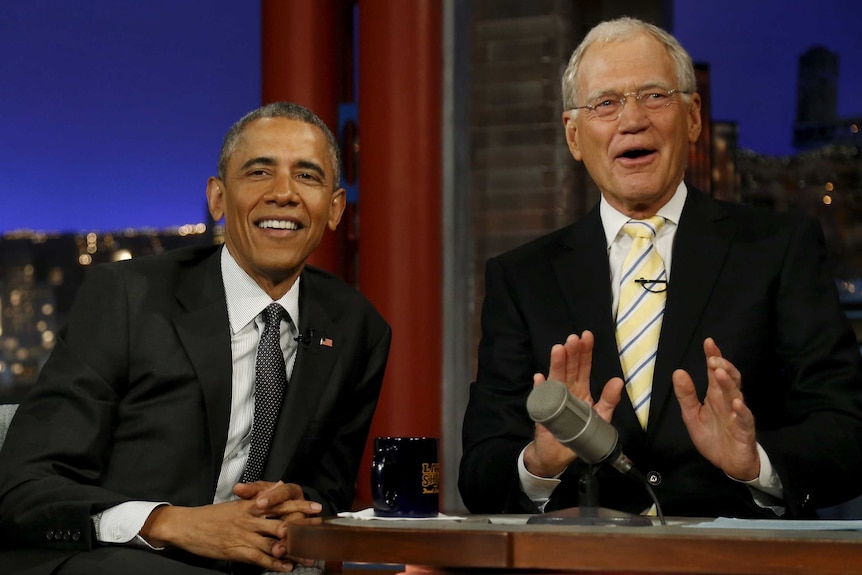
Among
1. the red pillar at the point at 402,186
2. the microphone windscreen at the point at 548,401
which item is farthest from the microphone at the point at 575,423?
the red pillar at the point at 402,186

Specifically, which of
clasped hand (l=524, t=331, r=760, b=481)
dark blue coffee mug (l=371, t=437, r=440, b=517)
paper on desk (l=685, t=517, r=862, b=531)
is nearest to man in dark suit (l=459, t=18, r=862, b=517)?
clasped hand (l=524, t=331, r=760, b=481)

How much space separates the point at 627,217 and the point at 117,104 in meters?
3.36

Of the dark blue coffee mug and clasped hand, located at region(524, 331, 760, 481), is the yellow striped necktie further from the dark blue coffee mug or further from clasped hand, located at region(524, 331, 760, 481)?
the dark blue coffee mug

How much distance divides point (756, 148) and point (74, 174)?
2742 mm

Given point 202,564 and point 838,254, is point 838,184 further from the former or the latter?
point 202,564

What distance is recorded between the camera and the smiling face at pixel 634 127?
1942mm

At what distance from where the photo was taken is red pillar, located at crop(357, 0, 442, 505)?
3.62 meters

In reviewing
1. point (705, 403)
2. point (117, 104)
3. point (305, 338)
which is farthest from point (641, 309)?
point (117, 104)

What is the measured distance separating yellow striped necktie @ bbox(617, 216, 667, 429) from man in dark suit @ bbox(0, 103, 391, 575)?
464 mm

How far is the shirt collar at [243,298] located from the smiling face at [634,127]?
22.5 inches

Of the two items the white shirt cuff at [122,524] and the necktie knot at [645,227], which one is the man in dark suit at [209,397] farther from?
the necktie knot at [645,227]

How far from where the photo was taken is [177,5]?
4.85 m

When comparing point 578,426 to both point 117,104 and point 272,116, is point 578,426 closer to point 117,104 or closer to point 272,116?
point 272,116

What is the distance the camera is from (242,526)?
162 centimetres
